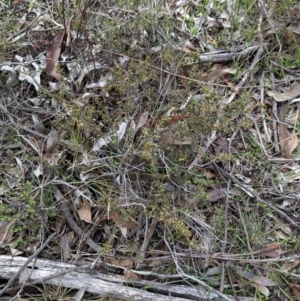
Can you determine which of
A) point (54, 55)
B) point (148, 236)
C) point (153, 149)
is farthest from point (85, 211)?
point (54, 55)

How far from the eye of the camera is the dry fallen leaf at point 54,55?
2.27 m

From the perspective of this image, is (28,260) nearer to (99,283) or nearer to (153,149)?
(99,283)

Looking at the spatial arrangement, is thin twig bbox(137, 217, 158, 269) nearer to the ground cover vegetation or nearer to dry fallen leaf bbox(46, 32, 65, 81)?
the ground cover vegetation

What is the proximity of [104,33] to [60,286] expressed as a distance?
1231mm

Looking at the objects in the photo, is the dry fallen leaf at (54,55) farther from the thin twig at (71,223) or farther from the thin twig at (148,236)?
the thin twig at (148,236)

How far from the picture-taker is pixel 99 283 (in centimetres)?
192

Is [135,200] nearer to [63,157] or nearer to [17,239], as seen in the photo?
[63,157]

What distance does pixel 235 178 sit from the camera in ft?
6.98

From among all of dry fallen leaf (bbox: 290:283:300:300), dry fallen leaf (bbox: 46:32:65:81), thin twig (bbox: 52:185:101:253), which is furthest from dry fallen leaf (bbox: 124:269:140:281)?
dry fallen leaf (bbox: 46:32:65:81)

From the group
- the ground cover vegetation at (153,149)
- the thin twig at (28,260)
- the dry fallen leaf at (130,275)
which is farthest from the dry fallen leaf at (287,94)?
the thin twig at (28,260)

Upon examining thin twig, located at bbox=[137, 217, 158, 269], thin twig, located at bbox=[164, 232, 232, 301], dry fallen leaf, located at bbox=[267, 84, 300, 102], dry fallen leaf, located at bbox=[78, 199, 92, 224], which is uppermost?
dry fallen leaf, located at bbox=[267, 84, 300, 102]

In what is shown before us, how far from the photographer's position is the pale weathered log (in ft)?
6.26

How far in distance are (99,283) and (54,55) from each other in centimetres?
116

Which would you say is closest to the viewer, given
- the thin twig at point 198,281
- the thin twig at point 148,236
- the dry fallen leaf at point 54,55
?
the thin twig at point 198,281
